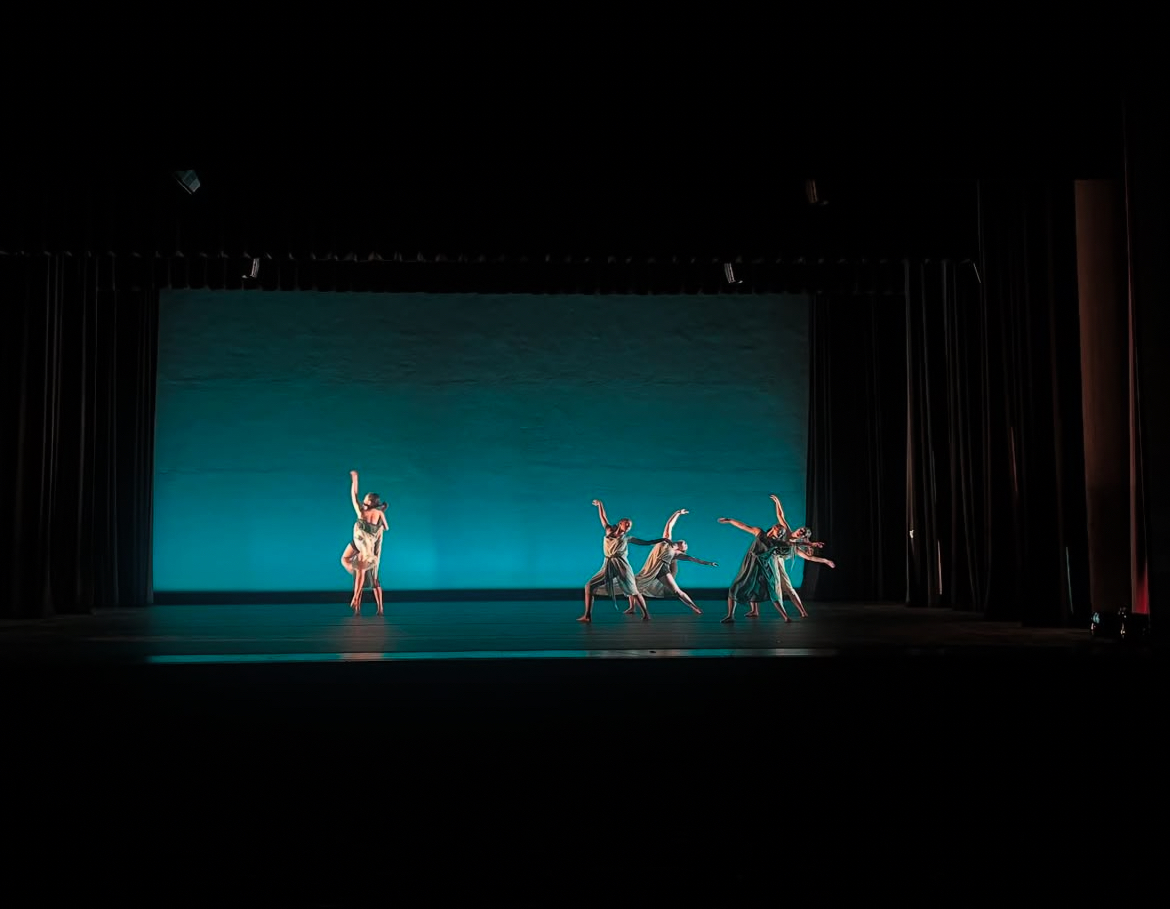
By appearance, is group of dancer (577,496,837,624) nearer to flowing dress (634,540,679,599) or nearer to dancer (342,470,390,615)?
flowing dress (634,540,679,599)

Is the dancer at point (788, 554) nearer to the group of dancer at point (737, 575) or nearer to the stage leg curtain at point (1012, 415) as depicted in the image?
the group of dancer at point (737, 575)

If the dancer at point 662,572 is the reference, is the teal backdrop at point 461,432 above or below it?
above

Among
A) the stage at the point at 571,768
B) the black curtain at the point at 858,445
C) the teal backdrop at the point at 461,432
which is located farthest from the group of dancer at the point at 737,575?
the stage at the point at 571,768

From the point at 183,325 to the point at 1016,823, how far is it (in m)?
8.77

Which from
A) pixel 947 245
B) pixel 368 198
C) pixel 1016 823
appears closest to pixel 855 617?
pixel 947 245

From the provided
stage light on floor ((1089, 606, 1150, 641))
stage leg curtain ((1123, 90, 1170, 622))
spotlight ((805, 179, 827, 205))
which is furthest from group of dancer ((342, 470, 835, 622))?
stage leg curtain ((1123, 90, 1170, 622))

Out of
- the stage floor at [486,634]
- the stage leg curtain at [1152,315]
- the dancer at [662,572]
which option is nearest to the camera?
the stage floor at [486,634]

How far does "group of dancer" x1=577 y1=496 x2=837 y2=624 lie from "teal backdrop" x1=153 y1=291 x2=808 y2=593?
2.31 m

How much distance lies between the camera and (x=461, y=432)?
9.93 meters

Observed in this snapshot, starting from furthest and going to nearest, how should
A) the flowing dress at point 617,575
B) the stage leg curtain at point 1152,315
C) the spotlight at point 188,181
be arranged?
1. the flowing dress at point 617,575
2. the spotlight at point 188,181
3. the stage leg curtain at point 1152,315

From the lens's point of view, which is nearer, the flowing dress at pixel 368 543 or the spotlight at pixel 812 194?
the spotlight at pixel 812 194

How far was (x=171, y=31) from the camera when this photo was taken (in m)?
3.88

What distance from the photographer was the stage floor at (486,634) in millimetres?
3693

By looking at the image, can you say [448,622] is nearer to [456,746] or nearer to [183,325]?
[456,746]
